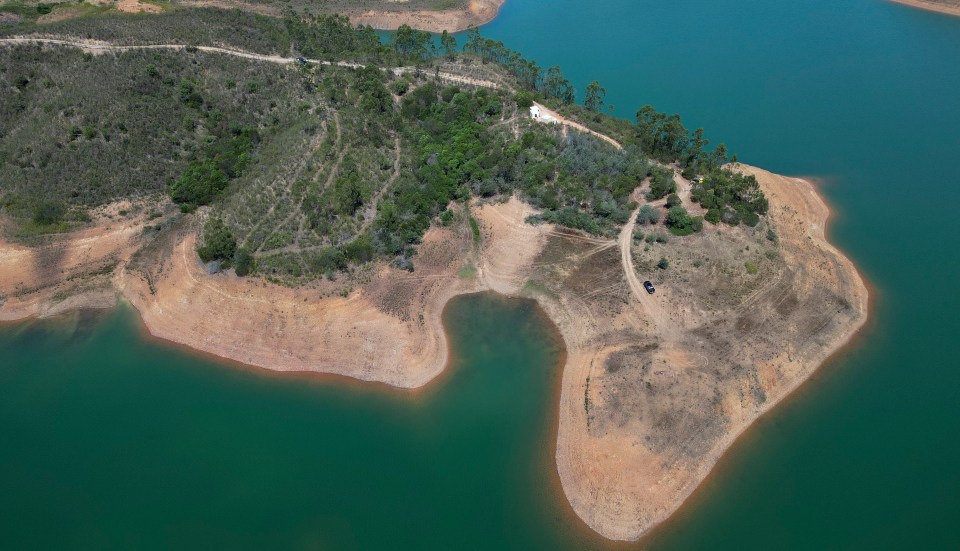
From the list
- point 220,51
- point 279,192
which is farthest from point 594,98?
point 220,51

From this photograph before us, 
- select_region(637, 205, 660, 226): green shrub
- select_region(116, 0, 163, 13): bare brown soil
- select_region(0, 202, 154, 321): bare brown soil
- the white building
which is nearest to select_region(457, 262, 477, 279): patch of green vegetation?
select_region(637, 205, 660, 226): green shrub

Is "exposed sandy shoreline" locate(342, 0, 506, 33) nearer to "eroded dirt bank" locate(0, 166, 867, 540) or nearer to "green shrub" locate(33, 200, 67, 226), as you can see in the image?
"eroded dirt bank" locate(0, 166, 867, 540)

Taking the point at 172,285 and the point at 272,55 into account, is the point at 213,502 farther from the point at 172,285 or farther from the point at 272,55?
the point at 272,55

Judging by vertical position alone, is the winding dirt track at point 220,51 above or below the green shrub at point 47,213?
above

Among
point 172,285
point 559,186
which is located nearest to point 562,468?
point 559,186

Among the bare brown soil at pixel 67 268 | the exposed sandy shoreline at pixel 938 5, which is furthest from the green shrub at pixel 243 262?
the exposed sandy shoreline at pixel 938 5

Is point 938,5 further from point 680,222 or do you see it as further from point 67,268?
point 67,268

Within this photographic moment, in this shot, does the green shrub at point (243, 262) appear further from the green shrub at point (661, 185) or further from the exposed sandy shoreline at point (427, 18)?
the exposed sandy shoreline at point (427, 18)
